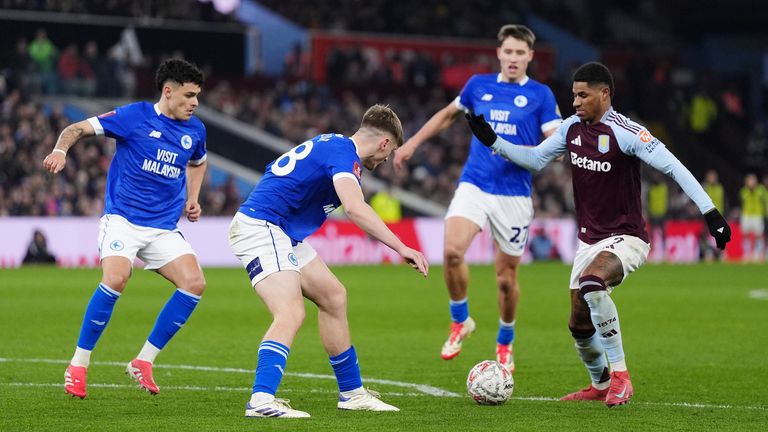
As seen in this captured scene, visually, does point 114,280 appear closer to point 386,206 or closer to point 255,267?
point 255,267

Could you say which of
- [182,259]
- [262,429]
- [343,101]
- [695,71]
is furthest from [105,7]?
[262,429]

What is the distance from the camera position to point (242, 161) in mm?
34562

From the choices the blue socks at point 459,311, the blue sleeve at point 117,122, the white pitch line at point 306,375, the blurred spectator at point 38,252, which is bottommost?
the blurred spectator at point 38,252

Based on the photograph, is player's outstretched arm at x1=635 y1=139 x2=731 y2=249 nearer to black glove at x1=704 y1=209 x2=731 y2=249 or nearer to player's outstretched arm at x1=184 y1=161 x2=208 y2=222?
black glove at x1=704 y1=209 x2=731 y2=249

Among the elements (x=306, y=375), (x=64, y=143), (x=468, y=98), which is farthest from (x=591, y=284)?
(x=64, y=143)

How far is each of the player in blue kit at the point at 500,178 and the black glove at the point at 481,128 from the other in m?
2.38

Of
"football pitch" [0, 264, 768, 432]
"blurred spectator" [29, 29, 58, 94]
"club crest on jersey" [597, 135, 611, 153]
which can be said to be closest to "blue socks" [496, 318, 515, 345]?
"football pitch" [0, 264, 768, 432]

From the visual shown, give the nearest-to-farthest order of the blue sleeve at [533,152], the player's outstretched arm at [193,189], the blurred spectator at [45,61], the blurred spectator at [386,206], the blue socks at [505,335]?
the blue sleeve at [533,152], the player's outstretched arm at [193,189], the blue socks at [505,335], the blurred spectator at [386,206], the blurred spectator at [45,61]

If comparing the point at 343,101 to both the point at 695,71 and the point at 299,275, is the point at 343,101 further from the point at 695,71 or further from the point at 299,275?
the point at 299,275

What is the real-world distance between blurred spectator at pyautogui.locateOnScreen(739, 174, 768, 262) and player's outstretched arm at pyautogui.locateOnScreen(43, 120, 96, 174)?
26.3m

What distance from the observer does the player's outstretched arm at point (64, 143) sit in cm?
902

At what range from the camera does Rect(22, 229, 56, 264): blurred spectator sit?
26.8m

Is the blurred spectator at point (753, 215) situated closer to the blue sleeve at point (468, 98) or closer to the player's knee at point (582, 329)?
the blue sleeve at point (468, 98)

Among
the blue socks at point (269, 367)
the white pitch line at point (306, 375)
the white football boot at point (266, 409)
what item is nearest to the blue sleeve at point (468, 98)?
the white pitch line at point (306, 375)
